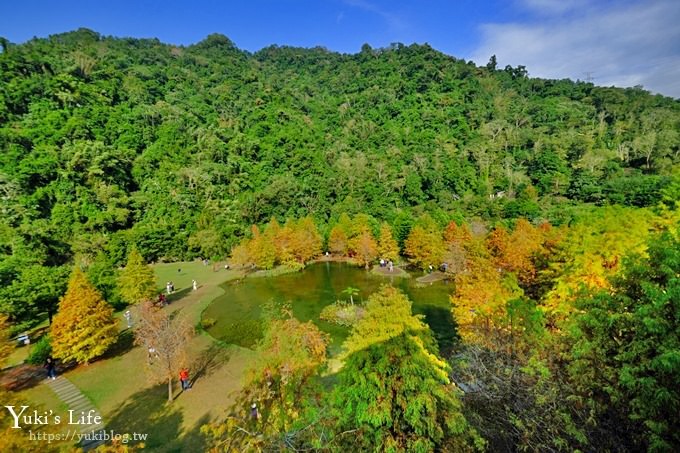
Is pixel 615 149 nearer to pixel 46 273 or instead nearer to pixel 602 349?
pixel 602 349

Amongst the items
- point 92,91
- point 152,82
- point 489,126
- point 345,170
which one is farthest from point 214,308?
point 152,82

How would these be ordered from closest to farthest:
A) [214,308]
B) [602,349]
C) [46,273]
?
[602,349] < [46,273] < [214,308]

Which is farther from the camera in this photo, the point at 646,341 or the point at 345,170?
the point at 345,170

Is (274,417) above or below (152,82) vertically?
below

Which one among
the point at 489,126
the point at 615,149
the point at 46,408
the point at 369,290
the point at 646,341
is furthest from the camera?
the point at 489,126

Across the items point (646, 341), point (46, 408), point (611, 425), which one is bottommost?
point (46, 408)

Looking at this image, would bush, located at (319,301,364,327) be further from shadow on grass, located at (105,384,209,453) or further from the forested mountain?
the forested mountain

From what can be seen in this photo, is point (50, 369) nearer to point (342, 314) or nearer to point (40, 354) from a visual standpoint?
point (40, 354)
